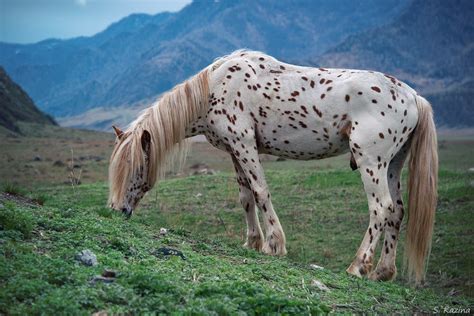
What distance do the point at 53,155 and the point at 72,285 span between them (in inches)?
1368

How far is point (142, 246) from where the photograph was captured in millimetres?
6387

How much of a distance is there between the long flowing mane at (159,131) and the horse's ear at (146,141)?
0.17 ft

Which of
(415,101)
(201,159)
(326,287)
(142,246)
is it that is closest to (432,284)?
(415,101)

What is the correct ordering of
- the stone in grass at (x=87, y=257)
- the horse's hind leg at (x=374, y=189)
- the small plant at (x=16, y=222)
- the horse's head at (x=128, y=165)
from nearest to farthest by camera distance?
1. the stone in grass at (x=87, y=257)
2. the small plant at (x=16, y=222)
3. the horse's hind leg at (x=374, y=189)
4. the horse's head at (x=128, y=165)

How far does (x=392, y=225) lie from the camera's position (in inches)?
324

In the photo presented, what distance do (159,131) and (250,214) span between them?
1773 mm

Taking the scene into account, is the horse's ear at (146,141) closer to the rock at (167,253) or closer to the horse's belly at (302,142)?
the horse's belly at (302,142)

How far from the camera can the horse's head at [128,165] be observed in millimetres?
8852

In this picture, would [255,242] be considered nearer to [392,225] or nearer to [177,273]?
[392,225]

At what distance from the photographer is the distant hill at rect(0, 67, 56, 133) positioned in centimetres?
6921

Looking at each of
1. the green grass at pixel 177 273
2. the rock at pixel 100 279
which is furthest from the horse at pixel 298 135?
the rock at pixel 100 279

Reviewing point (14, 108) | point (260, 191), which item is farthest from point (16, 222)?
point (14, 108)

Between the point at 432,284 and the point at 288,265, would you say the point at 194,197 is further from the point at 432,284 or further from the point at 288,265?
the point at 288,265

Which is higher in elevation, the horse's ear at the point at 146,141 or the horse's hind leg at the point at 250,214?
the horse's ear at the point at 146,141
